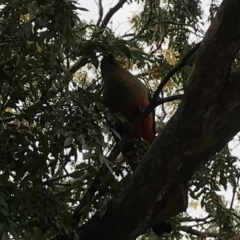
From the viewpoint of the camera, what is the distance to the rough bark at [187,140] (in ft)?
4.26

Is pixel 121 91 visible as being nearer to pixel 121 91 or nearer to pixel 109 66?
pixel 121 91

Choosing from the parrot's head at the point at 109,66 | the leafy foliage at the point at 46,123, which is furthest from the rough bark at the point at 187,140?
the parrot's head at the point at 109,66

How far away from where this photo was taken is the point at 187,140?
4.55 ft

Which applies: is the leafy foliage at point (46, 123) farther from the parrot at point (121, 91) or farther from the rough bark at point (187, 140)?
the parrot at point (121, 91)

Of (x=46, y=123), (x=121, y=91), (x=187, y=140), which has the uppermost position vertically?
(x=121, y=91)

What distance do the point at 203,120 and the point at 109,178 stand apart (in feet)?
1.02

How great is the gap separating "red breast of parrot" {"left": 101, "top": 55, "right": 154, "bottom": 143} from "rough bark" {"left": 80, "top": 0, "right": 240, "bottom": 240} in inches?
19.2

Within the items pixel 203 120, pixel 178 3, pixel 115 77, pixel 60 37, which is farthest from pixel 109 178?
pixel 178 3

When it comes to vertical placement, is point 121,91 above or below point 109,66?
below

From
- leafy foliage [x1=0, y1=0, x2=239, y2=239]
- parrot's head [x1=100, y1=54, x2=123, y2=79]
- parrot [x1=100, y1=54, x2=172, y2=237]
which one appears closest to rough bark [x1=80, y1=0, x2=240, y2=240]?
leafy foliage [x1=0, y1=0, x2=239, y2=239]

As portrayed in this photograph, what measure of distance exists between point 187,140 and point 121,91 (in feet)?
1.95

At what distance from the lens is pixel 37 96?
150 cm

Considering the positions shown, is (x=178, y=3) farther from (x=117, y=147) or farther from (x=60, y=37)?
(x=60, y=37)

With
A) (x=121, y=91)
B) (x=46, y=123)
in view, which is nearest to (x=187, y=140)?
(x=46, y=123)
